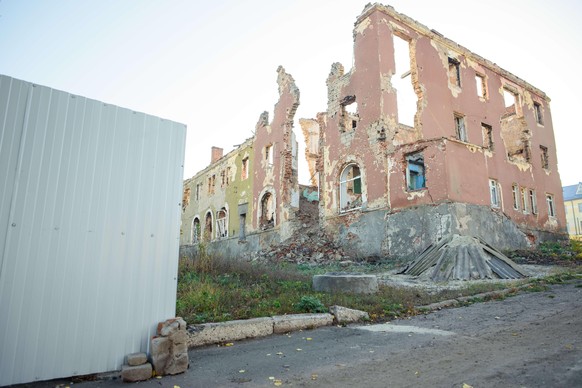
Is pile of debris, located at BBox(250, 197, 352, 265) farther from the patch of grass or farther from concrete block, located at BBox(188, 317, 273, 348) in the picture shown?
concrete block, located at BBox(188, 317, 273, 348)

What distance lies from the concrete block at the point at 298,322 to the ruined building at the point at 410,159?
10262mm

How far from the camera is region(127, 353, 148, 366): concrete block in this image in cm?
320

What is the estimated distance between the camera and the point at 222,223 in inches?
1083

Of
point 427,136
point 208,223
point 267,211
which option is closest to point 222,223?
point 208,223

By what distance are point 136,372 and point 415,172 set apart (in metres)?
17.6

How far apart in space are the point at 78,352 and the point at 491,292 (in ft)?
24.2

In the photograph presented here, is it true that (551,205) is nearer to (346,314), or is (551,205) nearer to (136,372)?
(346,314)

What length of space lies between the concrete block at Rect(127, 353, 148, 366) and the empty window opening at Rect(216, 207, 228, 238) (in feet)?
77.1

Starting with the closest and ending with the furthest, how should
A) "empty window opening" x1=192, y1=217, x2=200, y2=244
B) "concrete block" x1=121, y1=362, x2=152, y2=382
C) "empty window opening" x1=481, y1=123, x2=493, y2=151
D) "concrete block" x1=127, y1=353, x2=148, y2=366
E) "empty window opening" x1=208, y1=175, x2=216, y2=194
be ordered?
1. "concrete block" x1=121, y1=362, x2=152, y2=382
2. "concrete block" x1=127, y1=353, x2=148, y2=366
3. "empty window opening" x1=481, y1=123, x2=493, y2=151
4. "empty window opening" x1=208, y1=175, x2=216, y2=194
5. "empty window opening" x1=192, y1=217, x2=200, y2=244

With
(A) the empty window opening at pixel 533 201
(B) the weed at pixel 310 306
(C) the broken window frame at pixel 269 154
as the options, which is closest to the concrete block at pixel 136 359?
(B) the weed at pixel 310 306

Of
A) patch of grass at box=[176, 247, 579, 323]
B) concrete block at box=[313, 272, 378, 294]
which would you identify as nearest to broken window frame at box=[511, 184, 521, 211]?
patch of grass at box=[176, 247, 579, 323]

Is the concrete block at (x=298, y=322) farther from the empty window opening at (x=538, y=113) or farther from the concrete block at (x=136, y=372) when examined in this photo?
the empty window opening at (x=538, y=113)

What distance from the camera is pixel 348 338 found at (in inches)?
180

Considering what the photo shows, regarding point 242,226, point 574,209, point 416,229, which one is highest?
point 574,209
